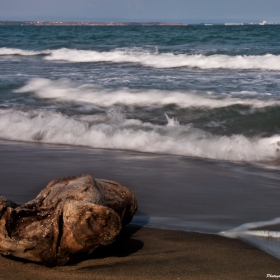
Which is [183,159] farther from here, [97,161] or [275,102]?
[275,102]

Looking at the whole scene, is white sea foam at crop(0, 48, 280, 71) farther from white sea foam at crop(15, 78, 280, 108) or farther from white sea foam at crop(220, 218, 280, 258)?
white sea foam at crop(220, 218, 280, 258)

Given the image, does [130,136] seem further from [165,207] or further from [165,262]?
[165,262]

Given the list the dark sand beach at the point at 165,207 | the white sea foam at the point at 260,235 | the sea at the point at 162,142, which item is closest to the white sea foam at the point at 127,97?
the sea at the point at 162,142

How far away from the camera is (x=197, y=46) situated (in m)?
25.3

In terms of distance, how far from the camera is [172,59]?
20156mm

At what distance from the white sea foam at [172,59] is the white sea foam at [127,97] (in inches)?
280

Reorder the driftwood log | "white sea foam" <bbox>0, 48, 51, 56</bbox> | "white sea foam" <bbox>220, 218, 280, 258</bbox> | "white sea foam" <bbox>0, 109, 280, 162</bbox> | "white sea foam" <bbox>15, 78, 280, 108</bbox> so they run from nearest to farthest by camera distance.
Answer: the driftwood log
"white sea foam" <bbox>220, 218, 280, 258</bbox>
"white sea foam" <bbox>0, 109, 280, 162</bbox>
"white sea foam" <bbox>15, 78, 280, 108</bbox>
"white sea foam" <bbox>0, 48, 51, 56</bbox>

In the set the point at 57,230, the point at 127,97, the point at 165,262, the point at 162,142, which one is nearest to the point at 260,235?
the point at 165,262

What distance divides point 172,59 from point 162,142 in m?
13.2

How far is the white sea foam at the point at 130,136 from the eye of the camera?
6949mm

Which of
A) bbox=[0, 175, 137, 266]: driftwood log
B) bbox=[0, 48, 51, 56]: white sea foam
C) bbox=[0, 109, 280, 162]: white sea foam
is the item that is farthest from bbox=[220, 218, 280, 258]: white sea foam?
bbox=[0, 48, 51, 56]: white sea foam

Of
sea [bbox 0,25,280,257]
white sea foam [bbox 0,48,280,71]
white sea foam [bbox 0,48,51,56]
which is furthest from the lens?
white sea foam [bbox 0,48,51,56]

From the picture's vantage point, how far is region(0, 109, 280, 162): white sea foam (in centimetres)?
695

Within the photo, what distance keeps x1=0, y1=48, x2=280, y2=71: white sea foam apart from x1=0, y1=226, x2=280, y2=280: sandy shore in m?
14.2
